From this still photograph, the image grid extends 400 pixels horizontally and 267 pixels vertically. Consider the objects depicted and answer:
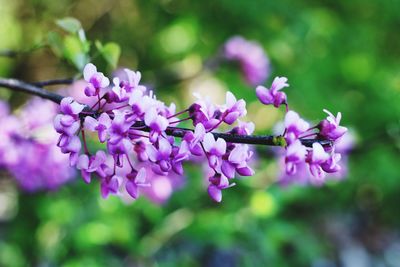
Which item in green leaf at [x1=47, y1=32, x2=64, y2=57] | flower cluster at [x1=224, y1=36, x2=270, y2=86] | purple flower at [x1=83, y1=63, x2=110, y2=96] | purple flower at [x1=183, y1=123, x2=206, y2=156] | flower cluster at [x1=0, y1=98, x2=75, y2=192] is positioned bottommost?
flower cluster at [x1=224, y1=36, x2=270, y2=86]

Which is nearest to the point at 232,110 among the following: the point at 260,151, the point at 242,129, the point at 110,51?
the point at 242,129

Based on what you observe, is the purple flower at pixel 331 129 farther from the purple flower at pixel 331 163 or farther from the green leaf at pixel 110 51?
the green leaf at pixel 110 51

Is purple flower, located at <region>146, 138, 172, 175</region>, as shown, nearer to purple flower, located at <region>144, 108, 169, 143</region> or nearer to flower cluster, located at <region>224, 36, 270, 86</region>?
purple flower, located at <region>144, 108, 169, 143</region>

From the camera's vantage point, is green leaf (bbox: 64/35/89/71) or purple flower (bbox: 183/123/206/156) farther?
green leaf (bbox: 64/35/89/71)

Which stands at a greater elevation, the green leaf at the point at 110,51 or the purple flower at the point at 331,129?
the purple flower at the point at 331,129

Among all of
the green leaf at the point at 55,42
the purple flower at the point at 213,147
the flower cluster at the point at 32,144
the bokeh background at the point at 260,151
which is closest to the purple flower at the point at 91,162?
the purple flower at the point at 213,147

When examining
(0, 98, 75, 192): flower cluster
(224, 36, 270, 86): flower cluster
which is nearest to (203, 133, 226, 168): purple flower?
(0, 98, 75, 192): flower cluster

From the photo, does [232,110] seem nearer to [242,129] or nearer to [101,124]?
[242,129]
